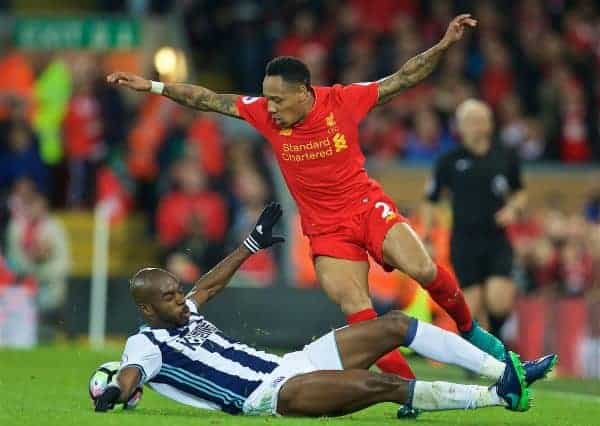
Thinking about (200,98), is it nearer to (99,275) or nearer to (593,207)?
(99,275)

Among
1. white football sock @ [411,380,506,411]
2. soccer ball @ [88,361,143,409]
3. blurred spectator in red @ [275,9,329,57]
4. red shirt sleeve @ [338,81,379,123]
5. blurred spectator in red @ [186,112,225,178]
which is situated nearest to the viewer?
white football sock @ [411,380,506,411]

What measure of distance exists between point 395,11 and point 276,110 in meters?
12.4

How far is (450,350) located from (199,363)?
146 cm

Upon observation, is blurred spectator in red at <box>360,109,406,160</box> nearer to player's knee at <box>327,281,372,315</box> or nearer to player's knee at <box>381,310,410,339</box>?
player's knee at <box>327,281,372,315</box>

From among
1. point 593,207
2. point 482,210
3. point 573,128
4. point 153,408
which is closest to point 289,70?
point 153,408

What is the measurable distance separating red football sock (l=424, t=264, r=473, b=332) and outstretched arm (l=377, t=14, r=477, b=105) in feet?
4.04

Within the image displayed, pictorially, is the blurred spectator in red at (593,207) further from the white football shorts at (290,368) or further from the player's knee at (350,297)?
the white football shorts at (290,368)

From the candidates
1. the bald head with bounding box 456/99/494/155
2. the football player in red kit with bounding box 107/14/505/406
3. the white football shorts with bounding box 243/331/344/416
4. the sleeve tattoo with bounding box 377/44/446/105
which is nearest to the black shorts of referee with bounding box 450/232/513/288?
the bald head with bounding box 456/99/494/155

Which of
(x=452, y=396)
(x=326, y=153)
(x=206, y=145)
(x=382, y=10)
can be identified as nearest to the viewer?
(x=452, y=396)

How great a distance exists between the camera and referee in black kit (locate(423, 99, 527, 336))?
14.7 metres

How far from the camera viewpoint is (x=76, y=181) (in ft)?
67.8

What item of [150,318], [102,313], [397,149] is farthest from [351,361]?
[397,149]

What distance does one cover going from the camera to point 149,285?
9.70m

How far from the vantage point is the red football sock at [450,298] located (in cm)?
1082
